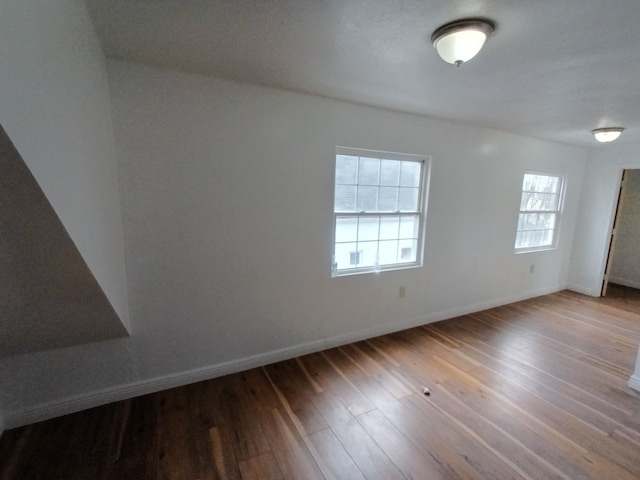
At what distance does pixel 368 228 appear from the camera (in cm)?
294

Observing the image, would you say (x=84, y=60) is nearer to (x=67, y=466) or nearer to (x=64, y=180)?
(x=64, y=180)

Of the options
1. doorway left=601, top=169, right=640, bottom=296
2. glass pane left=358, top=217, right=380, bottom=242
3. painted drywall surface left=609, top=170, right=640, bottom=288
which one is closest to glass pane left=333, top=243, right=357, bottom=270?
glass pane left=358, top=217, right=380, bottom=242

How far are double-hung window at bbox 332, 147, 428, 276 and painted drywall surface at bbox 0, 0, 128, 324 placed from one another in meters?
1.75

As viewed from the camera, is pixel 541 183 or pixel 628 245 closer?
pixel 541 183

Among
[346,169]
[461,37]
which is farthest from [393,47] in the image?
[346,169]

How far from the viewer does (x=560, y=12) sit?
1.24 m

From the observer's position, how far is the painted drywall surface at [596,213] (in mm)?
4324

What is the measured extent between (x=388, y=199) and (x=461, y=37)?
1.72m

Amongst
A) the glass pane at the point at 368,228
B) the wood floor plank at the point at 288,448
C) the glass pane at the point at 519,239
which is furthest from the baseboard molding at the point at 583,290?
the wood floor plank at the point at 288,448

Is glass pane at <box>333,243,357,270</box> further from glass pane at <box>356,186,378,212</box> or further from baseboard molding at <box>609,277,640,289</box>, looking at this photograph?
baseboard molding at <box>609,277,640,289</box>

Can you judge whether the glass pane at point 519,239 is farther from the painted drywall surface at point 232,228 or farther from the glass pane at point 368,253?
the glass pane at point 368,253

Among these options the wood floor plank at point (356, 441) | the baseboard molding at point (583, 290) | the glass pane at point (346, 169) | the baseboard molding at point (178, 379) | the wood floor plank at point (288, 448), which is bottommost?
the wood floor plank at point (288, 448)

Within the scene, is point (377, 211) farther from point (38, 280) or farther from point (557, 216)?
point (557, 216)

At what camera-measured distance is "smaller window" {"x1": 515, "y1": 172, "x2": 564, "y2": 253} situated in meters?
4.16
